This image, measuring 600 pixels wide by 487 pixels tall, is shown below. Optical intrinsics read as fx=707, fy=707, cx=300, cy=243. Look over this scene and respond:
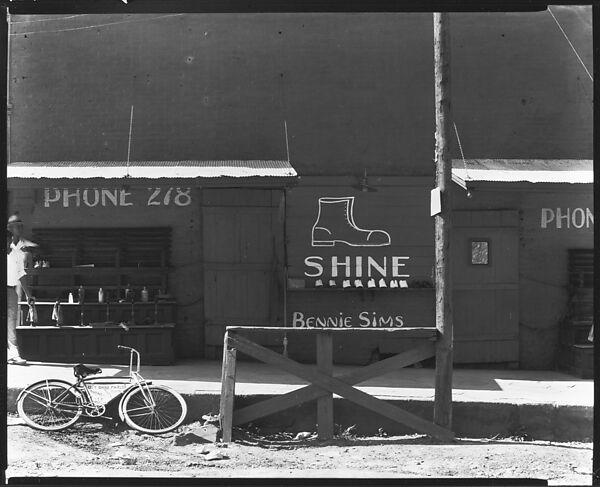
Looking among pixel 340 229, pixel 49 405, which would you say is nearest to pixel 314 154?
pixel 340 229

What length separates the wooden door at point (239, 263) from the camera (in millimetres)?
10844

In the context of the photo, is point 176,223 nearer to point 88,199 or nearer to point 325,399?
point 88,199

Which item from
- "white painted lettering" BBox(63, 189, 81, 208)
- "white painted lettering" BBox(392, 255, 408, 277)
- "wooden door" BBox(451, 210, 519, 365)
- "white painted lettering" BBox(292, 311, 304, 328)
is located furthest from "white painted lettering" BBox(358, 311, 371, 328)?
"white painted lettering" BBox(63, 189, 81, 208)

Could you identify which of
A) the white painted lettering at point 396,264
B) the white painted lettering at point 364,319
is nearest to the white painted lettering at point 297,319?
the white painted lettering at point 364,319

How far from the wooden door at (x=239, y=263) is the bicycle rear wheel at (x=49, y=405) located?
120 inches

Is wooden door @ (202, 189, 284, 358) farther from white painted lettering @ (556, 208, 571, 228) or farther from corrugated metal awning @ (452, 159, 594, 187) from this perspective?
white painted lettering @ (556, 208, 571, 228)

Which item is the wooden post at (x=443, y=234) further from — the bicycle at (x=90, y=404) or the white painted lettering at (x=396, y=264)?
the bicycle at (x=90, y=404)

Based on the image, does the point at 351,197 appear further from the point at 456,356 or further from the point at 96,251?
the point at 96,251

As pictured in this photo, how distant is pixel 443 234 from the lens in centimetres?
809

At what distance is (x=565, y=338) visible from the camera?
36.1 ft

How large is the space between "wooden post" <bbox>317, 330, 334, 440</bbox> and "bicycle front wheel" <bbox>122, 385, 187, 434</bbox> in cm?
156

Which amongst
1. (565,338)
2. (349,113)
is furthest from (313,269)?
(565,338)

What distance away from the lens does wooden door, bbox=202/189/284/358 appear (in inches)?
427

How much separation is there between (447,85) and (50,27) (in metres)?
6.56
